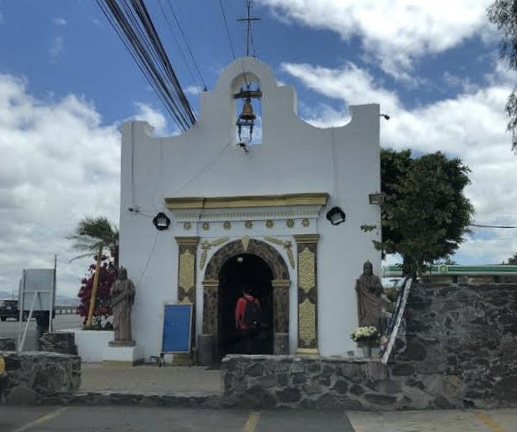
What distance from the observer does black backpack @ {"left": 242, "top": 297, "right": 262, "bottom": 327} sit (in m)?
16.1

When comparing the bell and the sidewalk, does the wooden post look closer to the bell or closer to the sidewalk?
the sidewalk

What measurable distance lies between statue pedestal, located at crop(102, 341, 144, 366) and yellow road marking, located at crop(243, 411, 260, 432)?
651 cm

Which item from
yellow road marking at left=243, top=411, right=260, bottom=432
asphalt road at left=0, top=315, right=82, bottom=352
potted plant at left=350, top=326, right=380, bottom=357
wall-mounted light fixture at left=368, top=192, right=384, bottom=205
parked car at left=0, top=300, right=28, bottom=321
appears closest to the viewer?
yellow road marking at left=243, top=411, right=260, bottom=432

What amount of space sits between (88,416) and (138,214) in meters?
7.61

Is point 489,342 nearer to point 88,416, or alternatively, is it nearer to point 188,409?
point 188,409

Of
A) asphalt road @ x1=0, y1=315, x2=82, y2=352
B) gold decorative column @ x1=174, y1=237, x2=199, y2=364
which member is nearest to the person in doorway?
gold decorative column @ x1=174, y1=237, x2=199, y2=364

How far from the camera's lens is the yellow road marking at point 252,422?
849cm

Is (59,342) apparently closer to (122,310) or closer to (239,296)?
(122,310)

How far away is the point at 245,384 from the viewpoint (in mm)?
9930

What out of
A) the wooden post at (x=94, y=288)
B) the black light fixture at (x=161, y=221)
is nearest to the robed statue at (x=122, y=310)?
the black light fixture at (x=161, y=221)

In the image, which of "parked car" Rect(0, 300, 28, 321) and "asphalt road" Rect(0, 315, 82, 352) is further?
"parked car" Rect(0, 300, 28, 321)

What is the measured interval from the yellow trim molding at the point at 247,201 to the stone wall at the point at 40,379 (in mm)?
6151

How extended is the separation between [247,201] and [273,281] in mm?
1954

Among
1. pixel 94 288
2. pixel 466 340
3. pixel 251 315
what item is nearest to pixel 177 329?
pixel 251 315
